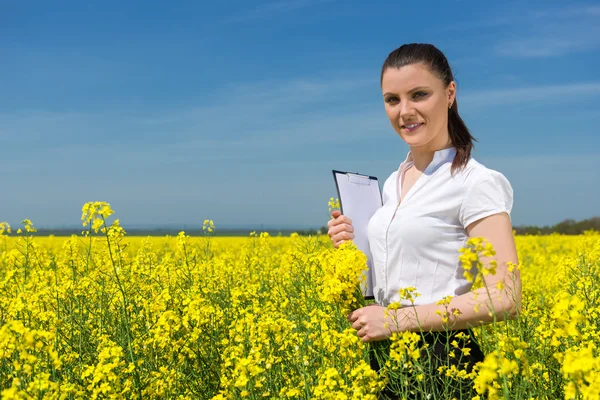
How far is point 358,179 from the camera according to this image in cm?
271

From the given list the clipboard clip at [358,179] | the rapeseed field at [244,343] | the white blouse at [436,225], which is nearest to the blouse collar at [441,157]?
the white blouse at [436,225]

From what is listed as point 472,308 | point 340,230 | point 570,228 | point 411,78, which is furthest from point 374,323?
point 570,228

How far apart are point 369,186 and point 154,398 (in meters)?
1.50

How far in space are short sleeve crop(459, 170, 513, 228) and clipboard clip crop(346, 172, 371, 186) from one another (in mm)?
591

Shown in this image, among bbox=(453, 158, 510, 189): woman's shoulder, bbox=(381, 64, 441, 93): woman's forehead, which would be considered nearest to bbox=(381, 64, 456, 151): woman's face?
bbox=(381, 64, 441, 93): woman's forehead

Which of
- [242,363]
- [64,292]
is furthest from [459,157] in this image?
[64,292]

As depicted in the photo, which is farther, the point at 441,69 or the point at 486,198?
the point at 441,69

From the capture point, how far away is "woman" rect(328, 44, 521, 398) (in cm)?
215

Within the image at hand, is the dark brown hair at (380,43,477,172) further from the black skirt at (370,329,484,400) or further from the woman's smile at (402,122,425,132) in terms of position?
the black skirt at (370,329,484,400)

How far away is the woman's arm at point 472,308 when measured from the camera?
211cm

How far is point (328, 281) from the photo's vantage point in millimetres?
2379

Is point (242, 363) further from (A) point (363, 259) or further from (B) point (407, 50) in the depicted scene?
(B) point (407, 50)

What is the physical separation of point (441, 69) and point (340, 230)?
819 millimetres

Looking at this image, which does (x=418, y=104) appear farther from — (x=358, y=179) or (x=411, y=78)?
(x=358, y=179)
